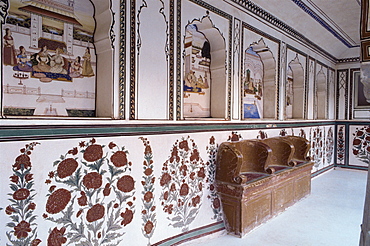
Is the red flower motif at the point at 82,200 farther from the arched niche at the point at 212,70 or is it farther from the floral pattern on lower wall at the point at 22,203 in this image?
the arched niche at the point at 212,70

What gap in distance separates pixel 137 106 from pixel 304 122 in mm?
4922

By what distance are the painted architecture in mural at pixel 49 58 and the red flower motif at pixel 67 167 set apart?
0.48 m

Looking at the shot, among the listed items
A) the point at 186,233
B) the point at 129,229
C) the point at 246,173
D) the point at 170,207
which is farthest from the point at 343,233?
the point at 129,229

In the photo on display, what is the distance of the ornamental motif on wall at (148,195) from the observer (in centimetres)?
275

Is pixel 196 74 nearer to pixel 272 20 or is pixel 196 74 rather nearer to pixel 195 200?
pixel 195 200

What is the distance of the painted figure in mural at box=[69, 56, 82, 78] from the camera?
250cm

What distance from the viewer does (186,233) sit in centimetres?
322

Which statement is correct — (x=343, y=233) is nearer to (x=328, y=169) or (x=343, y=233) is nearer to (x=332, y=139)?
(x=328, y=169)

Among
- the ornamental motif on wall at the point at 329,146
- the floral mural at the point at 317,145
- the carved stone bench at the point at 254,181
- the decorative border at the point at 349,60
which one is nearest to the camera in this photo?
the carved stone bench at the point at 254,181

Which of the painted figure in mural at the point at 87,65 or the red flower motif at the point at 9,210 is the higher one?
the painted figure in mural at the point at 87,65

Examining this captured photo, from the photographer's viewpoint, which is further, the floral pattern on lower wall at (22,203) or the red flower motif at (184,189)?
the red flower motif at (184,189)

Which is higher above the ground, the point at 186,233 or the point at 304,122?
the point at 304,122

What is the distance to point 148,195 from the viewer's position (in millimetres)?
2785

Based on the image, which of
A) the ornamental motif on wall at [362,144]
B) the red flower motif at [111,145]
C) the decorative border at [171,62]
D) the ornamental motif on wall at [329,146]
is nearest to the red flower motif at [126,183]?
the red flower motif at [111,145]
